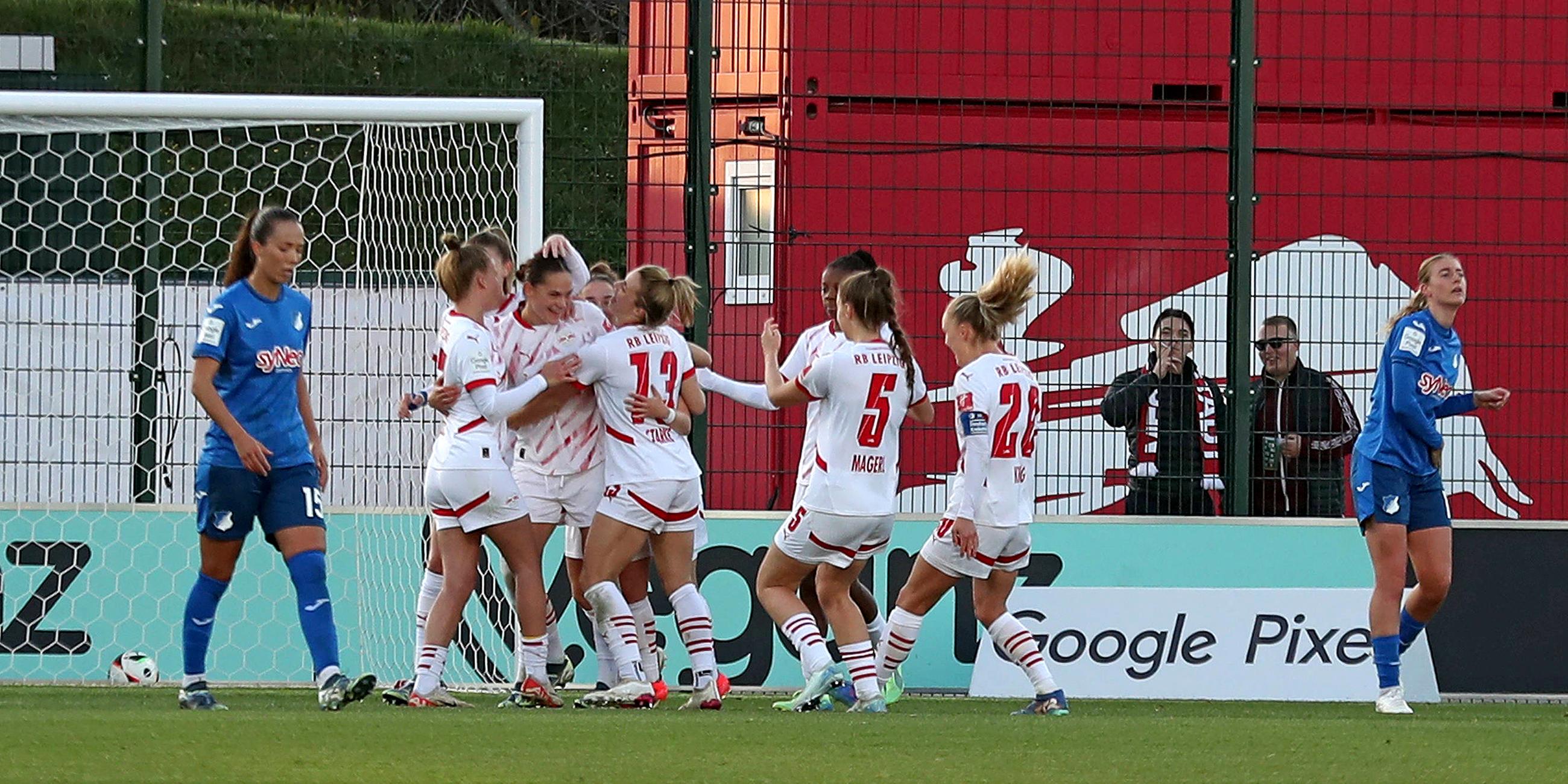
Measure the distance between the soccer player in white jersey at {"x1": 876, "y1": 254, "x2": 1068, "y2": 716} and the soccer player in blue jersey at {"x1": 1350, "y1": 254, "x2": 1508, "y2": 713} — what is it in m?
1.38

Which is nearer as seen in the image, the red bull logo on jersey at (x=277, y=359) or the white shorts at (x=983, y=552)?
the red bull logo on jersey at (x=277, y=359)

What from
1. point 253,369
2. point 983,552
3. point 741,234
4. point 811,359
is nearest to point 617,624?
point 983,552

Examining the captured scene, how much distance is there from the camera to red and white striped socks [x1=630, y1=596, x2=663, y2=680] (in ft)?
26.6

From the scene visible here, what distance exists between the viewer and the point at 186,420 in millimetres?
9227

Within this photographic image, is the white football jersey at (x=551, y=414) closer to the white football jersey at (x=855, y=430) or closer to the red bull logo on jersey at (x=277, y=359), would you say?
the white football jersey at (x=855, y=430)

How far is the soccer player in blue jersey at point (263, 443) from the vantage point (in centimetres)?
687

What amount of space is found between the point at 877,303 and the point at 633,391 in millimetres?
917

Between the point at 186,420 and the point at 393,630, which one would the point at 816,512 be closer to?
the point at 393,630

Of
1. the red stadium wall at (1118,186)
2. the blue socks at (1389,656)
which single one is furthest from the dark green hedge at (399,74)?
the blue socks at (1389,656)

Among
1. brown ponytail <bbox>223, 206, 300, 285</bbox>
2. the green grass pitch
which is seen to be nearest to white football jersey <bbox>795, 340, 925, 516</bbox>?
the green grass pitch

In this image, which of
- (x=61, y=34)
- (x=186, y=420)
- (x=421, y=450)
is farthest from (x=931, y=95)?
(x=61, y=34)

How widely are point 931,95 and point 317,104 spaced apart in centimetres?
328

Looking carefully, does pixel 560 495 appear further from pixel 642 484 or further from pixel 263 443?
pixel 263 443

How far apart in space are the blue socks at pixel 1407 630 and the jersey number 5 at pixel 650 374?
3013 mm
